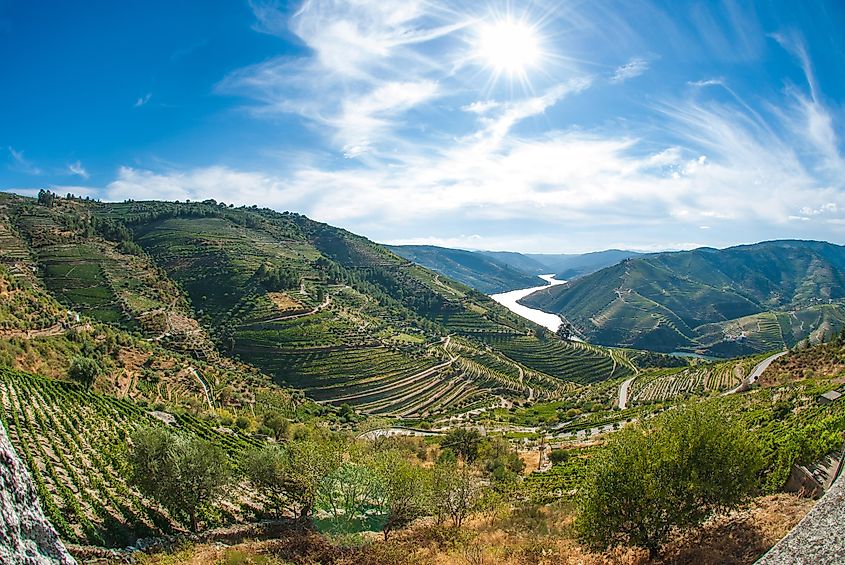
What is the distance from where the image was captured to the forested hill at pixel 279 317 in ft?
331

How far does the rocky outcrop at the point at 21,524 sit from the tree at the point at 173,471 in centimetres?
2304

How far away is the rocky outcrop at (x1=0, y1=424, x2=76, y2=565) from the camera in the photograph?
6.56m

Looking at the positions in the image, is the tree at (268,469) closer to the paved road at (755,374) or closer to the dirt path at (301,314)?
the dirt path at (301,314)

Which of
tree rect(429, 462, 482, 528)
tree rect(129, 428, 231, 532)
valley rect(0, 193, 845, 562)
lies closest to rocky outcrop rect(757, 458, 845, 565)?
valley rect(0, 193, 845, 562)

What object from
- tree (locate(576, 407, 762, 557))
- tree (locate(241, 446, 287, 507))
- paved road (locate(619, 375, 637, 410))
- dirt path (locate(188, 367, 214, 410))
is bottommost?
paved road (locate(619, 375, 637, 410))

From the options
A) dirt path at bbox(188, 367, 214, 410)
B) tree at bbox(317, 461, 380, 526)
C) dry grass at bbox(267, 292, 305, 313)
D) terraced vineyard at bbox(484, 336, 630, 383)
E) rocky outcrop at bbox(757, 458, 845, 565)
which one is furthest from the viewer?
terraced vineyard at bbox(484, 336, 630, 383)

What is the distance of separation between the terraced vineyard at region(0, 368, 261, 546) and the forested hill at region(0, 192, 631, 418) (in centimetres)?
2533

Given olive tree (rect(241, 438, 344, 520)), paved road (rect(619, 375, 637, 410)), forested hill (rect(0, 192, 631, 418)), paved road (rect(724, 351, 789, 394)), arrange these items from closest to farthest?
olive tree (rect(241, 438, 344, 520))
paved road (rect(724, 351, 789, 394))
forested hill (rect(0, 192, 631, 418))
paved road (rect(619, 375, 637, 410))

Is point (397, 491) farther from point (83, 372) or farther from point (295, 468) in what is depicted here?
point (83, 372)

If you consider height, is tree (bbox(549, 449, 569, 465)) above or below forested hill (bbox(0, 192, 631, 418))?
below

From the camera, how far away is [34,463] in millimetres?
30578

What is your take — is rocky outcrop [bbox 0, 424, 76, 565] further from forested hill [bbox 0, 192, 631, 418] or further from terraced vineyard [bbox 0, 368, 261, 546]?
forested hill [bbox 0, 192, 631, 418]

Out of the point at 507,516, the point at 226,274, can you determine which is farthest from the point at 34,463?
the point at 226,274

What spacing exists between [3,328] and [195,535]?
72.1 m
